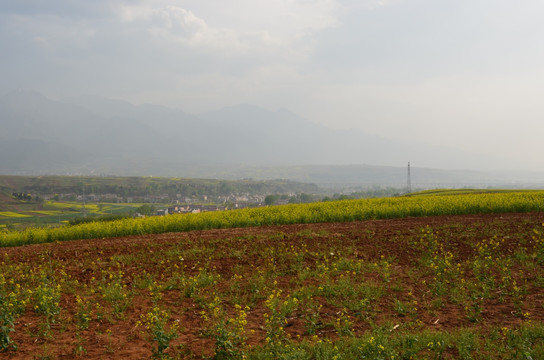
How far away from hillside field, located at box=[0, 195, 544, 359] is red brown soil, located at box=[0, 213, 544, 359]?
0.15 ft

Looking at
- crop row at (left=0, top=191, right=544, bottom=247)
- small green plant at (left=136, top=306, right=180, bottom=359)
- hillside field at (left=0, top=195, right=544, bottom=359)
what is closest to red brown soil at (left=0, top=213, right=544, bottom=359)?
hillside field at (left=0, top=195, right=544, bottom=359)

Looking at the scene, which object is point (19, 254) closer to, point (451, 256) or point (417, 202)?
point (451, 256)

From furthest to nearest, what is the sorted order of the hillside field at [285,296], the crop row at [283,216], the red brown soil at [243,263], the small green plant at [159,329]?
the crop row at [283,216]
the red brown soil at [243,263]
the hillside field at [285,296]
the small green plant at [159,329]

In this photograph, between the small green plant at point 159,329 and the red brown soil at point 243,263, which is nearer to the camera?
the small green plant at point 159,329

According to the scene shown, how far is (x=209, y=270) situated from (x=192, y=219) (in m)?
8.41

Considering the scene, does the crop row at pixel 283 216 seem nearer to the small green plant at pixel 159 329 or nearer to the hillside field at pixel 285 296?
the hillside field at pixel 285 296

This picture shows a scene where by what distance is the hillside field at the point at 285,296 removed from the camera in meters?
7.08

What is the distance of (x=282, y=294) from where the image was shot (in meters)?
9.91

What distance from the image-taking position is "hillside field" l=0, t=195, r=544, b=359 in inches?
279

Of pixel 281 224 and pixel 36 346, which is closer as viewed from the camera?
pixel 36 346

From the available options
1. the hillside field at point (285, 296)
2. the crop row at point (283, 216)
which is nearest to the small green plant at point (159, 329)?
the hillside field at point (285, 296)

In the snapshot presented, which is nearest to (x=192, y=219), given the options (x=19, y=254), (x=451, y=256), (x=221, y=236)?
(x=221, y=236)

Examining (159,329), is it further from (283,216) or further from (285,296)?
(283,216)

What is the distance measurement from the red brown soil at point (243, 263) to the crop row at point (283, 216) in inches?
62.4
